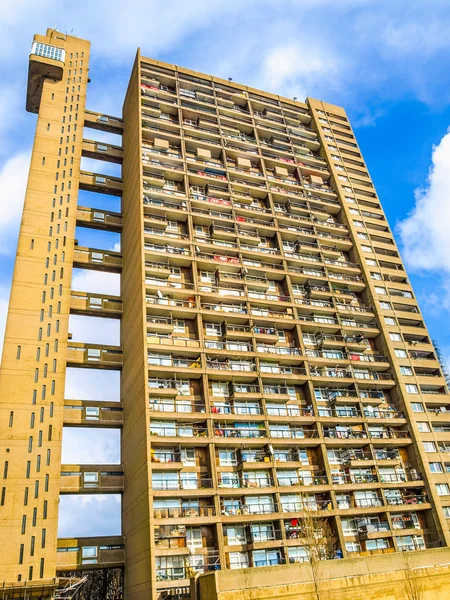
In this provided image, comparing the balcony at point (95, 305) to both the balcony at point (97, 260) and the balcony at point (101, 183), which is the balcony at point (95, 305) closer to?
the balcony at point (97, 260)

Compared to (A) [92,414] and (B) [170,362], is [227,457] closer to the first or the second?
(B) [170,362]

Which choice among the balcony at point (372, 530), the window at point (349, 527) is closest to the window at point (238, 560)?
the window at point (349, 527)

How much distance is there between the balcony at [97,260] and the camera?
Answer: 55969 mm

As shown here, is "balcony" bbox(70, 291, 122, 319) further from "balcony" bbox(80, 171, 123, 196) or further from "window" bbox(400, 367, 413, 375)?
"window" bbox(400, 367, 413, 375)

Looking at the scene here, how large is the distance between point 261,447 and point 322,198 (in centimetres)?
3680

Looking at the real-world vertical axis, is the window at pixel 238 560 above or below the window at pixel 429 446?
below

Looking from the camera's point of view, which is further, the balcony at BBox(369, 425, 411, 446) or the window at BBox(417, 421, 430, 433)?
the window at BBox(417, 421, 430, 433)

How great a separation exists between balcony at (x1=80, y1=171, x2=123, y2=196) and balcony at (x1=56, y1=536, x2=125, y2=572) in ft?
127

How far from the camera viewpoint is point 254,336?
50.8 metres

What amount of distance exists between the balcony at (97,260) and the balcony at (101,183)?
30.9 feet

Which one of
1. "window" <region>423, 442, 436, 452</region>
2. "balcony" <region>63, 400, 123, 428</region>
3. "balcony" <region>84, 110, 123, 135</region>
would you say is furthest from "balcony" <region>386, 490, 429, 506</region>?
"balcony" <region>84, 110, 123, 135</region>

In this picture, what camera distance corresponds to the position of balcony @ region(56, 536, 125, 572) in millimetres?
40688

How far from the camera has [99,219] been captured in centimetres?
6009

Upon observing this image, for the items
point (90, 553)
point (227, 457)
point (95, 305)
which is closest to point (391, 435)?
point (227, 457)
